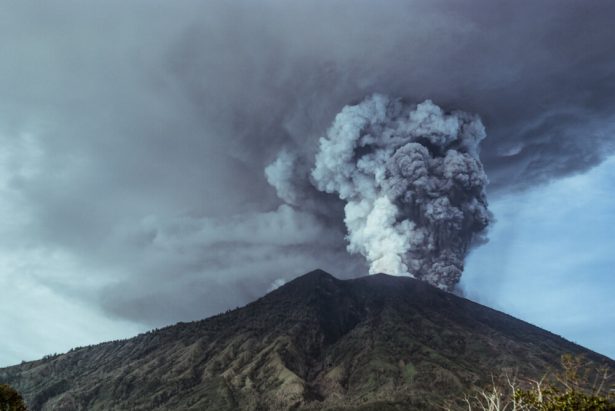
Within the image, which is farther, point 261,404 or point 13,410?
point 261,404

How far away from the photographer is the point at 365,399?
619 feet

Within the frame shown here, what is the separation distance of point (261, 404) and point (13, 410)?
576ft

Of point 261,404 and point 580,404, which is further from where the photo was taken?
point 261,404

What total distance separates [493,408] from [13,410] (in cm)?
3050

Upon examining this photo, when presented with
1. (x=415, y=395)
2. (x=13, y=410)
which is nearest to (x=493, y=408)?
(x=13, y=410)

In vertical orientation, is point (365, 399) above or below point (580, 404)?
above

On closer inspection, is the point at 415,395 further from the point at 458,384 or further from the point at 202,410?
the point at 202,410

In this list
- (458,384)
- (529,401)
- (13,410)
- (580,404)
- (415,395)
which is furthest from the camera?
(458,384)

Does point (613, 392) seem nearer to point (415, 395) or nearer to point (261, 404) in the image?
point (415, 395)

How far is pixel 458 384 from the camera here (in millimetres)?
194500

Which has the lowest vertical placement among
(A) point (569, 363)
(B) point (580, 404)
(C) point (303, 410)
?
(B) point (580, 404)

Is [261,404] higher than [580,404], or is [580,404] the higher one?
[261,404]

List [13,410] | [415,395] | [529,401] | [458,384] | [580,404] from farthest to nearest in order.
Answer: [458,384]
[415,395]
[13,410]
[529,401]
[580,404]

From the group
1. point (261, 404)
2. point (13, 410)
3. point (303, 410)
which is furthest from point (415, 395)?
point (13, 410)
